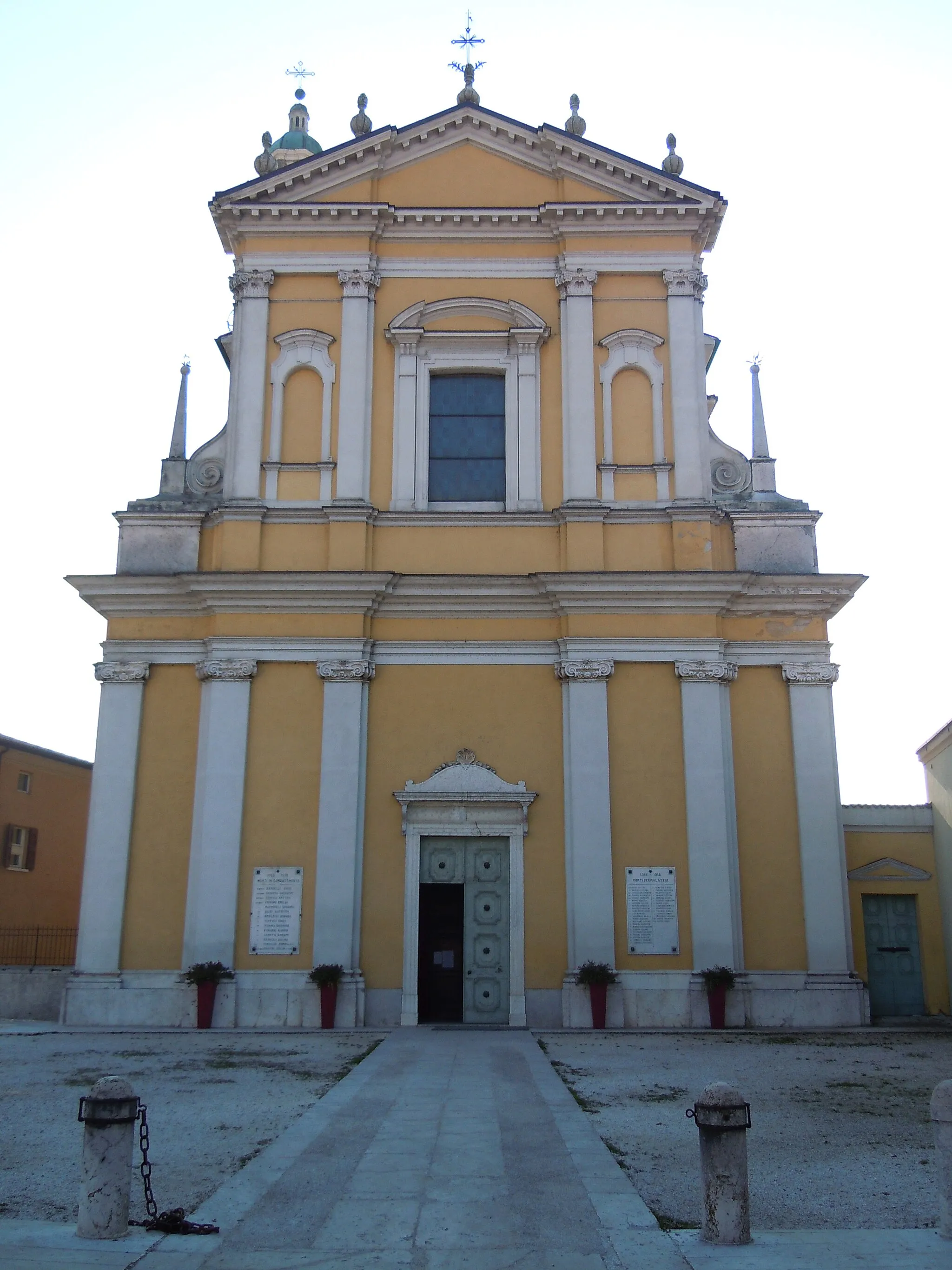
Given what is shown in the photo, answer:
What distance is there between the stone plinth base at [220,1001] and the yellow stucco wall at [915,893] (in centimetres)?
783

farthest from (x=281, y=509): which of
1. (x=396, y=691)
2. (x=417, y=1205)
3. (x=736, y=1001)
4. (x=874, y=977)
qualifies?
(x=417, y=1205)

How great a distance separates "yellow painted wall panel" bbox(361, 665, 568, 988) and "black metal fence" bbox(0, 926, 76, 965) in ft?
38.9

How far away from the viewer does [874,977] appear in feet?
60.0

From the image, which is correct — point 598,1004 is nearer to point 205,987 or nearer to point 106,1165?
point 205,987

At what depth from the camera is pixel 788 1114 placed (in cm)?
972

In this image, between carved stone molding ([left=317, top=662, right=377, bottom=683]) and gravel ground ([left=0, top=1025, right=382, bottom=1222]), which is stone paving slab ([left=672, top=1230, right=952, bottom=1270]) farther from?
carved stone molding ([left=317, top=662, right=377, bottom=683])

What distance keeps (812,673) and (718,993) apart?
16.4ft

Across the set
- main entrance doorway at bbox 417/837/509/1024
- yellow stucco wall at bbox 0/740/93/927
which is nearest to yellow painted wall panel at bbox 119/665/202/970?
main entrance doorway at bbox 417/837/509/1024

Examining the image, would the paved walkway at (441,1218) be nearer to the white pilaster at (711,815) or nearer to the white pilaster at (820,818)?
the white pilaster at (711,815)

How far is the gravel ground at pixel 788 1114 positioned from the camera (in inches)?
276

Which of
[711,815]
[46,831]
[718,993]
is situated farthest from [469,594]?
[46,831]

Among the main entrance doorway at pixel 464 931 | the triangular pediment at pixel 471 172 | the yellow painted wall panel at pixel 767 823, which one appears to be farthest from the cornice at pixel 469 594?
the triangular pediment at pixel 471 172

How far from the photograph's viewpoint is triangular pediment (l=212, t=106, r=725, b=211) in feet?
63.7

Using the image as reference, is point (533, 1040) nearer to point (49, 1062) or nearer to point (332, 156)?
point (49, 1062)
